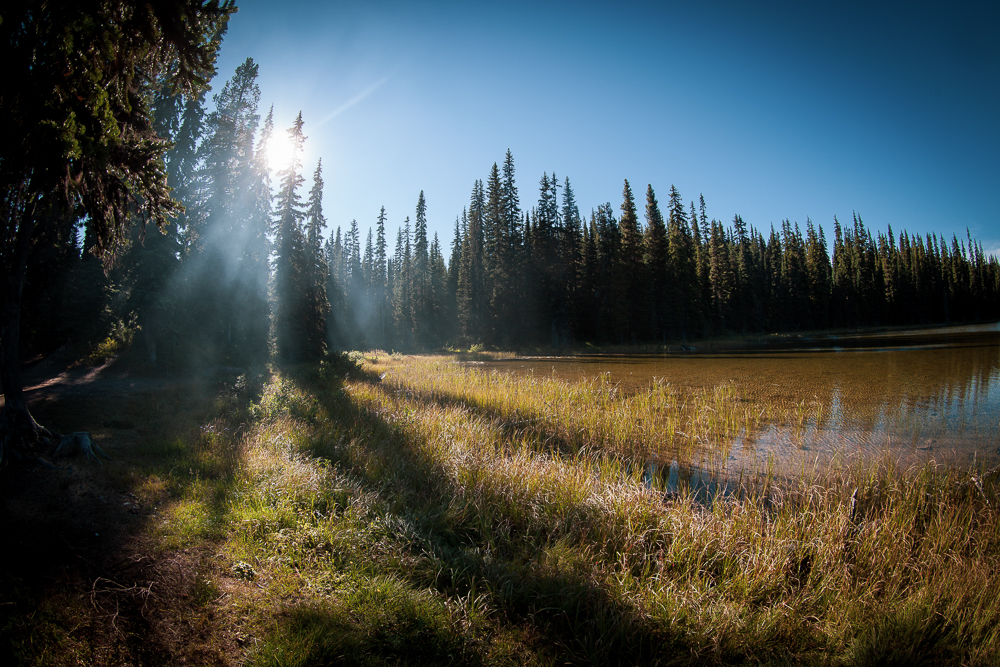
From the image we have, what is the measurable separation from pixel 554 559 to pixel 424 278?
Answer: 58231mm

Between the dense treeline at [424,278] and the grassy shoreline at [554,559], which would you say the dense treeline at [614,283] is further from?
the grassy shoreline at [554,559]

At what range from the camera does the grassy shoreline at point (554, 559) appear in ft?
9.61

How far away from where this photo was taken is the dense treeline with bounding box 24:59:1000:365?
1836 cm

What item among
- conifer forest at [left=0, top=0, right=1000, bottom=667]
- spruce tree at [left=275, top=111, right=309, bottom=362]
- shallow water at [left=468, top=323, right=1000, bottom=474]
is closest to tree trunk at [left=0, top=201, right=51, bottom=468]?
conifer forest at [left=0, top=0, right=1000, bottom=667]

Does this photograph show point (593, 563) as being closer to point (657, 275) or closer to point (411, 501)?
point (411, 501)

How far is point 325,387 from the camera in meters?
14.9

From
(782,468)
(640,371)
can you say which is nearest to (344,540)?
(782,468)

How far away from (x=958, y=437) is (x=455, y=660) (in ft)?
35.9

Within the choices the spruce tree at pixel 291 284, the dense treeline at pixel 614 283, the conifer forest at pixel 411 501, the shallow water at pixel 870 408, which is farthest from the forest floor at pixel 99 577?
the dense treeline at pixel 614 283

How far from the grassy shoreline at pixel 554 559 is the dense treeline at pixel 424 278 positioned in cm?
499

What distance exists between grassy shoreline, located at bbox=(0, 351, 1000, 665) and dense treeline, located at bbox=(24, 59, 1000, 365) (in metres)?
4.99

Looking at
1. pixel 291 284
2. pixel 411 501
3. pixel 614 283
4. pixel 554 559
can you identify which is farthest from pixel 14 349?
pixel 614 283

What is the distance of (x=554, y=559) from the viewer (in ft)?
13.0

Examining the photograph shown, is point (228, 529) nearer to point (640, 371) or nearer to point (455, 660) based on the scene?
point (455, 660)
